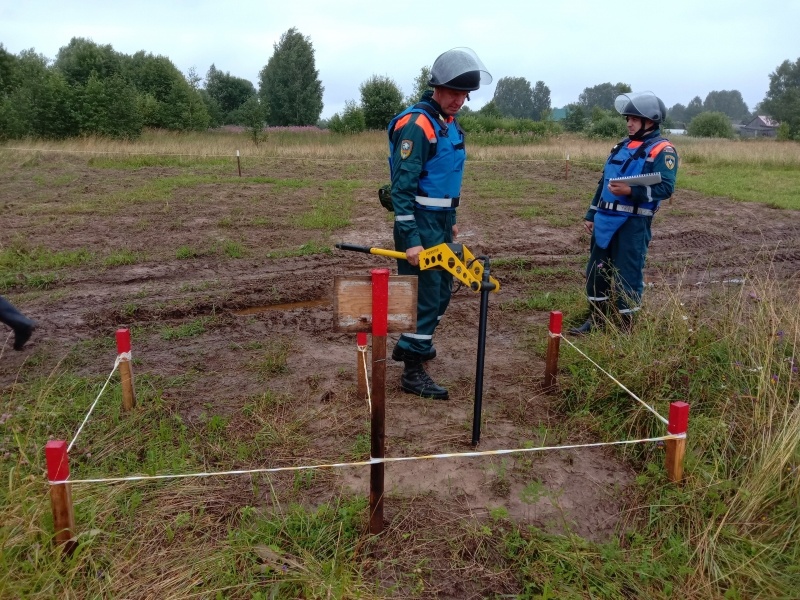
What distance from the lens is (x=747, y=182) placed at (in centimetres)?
1622

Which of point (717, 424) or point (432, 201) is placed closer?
point (717, 424)

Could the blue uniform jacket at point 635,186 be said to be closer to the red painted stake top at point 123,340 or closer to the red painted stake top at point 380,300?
the red painted stake top at point 380,300

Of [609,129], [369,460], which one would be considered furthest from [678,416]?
[609,129]

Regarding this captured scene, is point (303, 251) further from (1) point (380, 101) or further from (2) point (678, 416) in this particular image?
(1) point (380, 101)

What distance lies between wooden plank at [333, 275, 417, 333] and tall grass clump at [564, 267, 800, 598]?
1.57m

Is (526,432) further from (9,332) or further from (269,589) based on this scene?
(9,332)

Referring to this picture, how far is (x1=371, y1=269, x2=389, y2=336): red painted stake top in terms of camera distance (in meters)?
2.84

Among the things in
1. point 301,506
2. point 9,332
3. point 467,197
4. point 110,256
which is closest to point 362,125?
point 467,197

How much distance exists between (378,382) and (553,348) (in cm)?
185

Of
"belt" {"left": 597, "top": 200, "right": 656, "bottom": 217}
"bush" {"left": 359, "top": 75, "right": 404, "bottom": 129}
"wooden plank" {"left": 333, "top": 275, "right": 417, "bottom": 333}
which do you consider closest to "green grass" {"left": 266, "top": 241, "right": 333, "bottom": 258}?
"belt" {"left": 597, "top": 200, "right": 656, "bottom": 217}

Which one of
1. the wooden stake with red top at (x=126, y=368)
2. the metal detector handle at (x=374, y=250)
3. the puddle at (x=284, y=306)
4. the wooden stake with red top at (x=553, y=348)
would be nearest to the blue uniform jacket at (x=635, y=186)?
the wooden stake with red top at (x=553, y=348)

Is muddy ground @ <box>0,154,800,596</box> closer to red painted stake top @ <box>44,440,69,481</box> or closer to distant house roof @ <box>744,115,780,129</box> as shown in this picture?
red painted stake top @ <box>44,440,69,481</box>

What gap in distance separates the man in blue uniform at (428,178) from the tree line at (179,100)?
7966 mm

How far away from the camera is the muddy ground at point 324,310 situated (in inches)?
143
